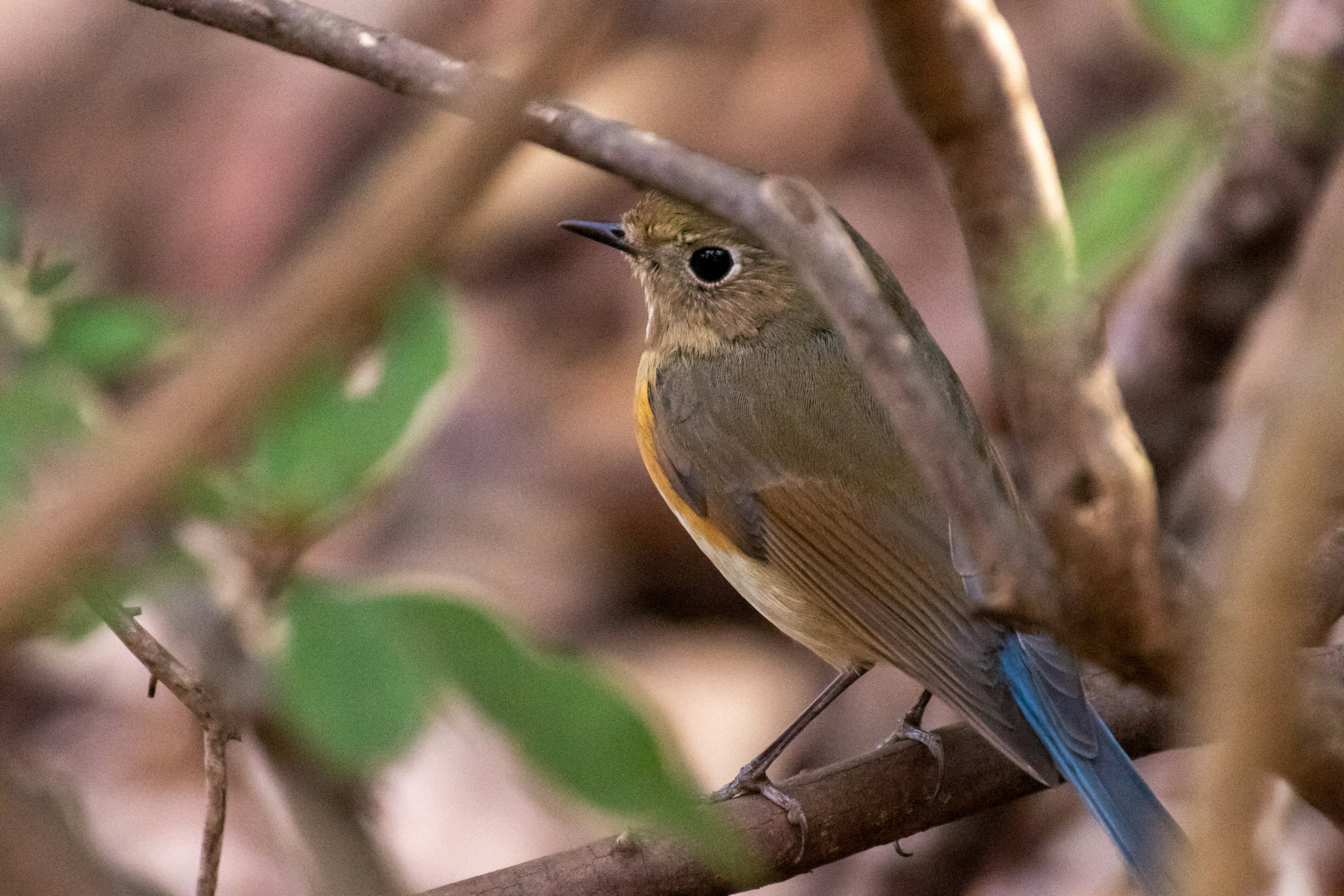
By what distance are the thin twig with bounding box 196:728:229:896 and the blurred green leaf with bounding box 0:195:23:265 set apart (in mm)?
543

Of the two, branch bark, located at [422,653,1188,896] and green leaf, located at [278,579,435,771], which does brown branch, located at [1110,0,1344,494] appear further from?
green leaf, located at [278,579,435,771]

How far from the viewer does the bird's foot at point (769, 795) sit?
2209mm

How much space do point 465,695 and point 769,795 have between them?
1648 mm

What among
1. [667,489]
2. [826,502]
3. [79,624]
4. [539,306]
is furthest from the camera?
[539,306]

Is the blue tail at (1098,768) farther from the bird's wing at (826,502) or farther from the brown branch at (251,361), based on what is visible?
the brown branch at (251,361)

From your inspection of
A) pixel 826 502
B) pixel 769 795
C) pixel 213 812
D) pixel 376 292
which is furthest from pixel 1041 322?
pixel 826 502

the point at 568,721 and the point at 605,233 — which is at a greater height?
the point at 605,233

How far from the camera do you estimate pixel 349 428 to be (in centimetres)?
102

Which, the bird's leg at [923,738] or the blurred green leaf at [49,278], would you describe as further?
the bird's leg at [923,738]

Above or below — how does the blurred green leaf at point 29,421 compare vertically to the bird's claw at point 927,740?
above

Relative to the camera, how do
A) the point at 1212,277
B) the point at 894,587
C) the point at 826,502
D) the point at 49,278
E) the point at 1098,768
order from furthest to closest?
1. the point at 1212,277
2. the point at 826,502
3. the point at 894,587
4. the point at 1098,768
5. the point at 49,278

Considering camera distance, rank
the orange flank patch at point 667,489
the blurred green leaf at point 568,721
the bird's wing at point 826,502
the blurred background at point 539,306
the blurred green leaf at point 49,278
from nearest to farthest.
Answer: the blurred green leaf at point 568,721, the blurred green leaf at point 49,278, the bird's wing at point 826,502, the orange flank patch at point 667,489, the blurred background at point 539,306

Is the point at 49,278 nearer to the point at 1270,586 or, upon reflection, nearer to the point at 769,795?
the point at 1270,586

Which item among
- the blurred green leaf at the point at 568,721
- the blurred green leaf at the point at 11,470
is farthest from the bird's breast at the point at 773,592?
the blurred green leaf at the point at 568,721
